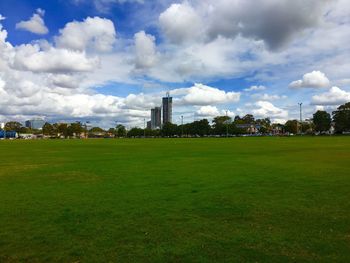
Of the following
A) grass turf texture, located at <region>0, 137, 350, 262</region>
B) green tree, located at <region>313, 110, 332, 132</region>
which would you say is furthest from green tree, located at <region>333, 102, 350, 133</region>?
grass turf texture, located at <region>0, 137, 350, 262</region>

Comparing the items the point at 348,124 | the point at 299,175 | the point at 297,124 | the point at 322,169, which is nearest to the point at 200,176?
the point at 299,175

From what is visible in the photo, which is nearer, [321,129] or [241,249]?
[241,249]

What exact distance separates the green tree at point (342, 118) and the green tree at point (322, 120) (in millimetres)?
10413

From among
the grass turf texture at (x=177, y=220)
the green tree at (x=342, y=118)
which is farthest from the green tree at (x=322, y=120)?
the grass turf texture at (x=177, y=220)

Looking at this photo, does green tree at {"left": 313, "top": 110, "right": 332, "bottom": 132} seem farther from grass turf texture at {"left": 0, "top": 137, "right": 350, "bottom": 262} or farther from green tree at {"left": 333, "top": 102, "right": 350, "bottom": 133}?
grass turf texture at {"left": 0, "top": 137, "right": 350, "bottom": 262}

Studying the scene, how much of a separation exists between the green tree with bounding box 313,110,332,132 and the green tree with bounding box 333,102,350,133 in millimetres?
10413

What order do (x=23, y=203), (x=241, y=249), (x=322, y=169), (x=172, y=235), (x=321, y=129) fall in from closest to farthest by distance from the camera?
(x=241, y=249) → (x=172, y=235) → (x=23, y=203) → (x=322, y=169) → (x=321, y=129)

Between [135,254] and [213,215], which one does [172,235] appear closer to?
[135,254]

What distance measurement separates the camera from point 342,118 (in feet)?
454

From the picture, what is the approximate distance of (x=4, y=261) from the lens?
625cm

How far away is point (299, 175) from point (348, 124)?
437ft

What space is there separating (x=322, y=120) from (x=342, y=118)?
675 inches

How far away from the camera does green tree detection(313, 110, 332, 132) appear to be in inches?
6107

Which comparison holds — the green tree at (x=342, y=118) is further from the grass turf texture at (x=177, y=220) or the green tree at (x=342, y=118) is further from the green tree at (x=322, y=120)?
the grass turf texture at (x=177, y=220)
